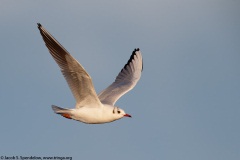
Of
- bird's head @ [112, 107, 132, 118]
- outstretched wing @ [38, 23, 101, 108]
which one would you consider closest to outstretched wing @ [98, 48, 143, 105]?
bird's head @ [112, 107, 132, 118]

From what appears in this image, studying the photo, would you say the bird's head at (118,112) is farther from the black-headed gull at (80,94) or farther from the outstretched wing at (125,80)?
the outstretched wing at (125,80)

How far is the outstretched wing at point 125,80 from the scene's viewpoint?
1323cm

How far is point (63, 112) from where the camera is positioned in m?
11.4

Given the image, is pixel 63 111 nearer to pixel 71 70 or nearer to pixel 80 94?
pixel 80 94

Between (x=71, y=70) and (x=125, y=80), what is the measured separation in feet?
12.6

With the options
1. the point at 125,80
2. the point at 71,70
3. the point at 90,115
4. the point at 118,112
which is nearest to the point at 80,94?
the point at 90,115

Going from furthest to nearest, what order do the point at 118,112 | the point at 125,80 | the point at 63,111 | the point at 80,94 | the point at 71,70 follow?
the point at 125,80, the point at 118,112, the point at 63,111, the point at 80,94, the point at 71,70

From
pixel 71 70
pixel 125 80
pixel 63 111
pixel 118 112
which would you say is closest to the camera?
pixel 71 70

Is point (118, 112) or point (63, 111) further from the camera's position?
→ point (118, 112)

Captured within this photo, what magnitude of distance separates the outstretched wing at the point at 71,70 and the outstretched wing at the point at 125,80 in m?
1.54

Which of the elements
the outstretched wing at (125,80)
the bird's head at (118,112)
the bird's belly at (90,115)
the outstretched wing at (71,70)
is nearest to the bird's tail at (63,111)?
the bird's belly at (90,115)

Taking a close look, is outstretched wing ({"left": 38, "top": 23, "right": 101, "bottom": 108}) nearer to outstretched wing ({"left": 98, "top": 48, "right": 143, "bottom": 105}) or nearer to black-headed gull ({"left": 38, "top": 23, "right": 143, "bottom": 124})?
black-headed gull ({"left": 38, "top": 23, "right": 143, "bottom": 124})

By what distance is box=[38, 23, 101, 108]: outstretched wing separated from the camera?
10.7 metres

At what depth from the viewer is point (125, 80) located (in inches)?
571
